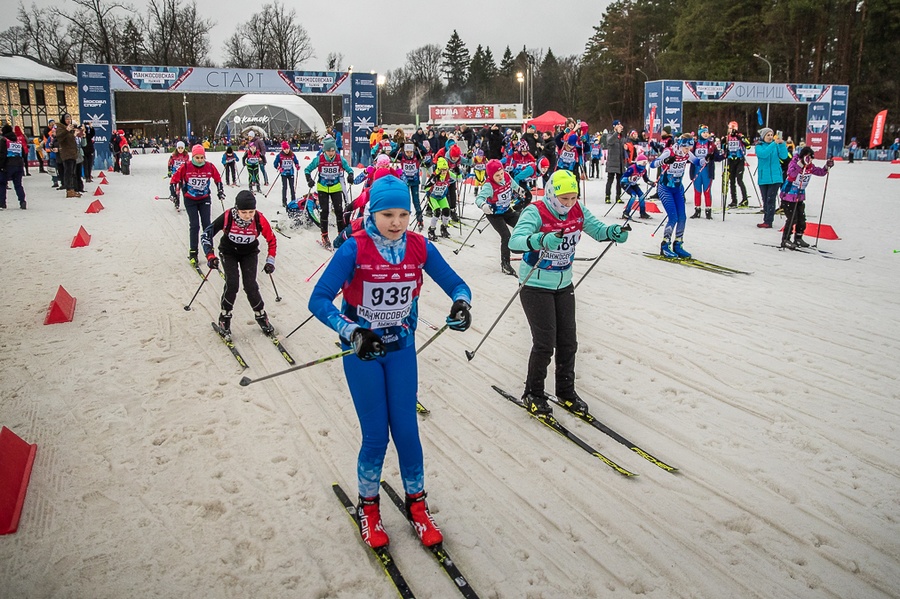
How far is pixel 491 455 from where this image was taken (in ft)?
14.3

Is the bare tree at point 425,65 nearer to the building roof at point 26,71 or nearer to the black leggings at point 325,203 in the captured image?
the building roof at point 26,71

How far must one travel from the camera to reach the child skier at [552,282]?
15.1 ft

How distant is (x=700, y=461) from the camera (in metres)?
4.19

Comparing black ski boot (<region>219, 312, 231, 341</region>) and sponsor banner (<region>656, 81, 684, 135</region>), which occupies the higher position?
sponsor banner (<region>656, 81, 684, 135</region>)

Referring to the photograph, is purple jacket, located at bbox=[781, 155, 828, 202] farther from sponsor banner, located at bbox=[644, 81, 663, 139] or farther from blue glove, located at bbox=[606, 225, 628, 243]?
sponsor banner, located at bbox=[644, 81, 663, 139]

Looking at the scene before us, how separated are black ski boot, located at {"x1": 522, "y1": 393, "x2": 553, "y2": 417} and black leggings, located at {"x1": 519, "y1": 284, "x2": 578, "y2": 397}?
0.16 ft

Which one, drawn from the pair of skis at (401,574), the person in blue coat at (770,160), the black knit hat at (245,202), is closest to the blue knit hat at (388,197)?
the pair of skis at (401,574)

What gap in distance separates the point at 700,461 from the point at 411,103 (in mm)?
96297

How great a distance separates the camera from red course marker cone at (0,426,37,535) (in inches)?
140

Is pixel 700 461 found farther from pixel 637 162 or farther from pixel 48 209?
pixel 48 209

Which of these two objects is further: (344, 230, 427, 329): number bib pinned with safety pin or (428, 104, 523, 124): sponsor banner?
(428, 104, 523, 124): sponsor banner

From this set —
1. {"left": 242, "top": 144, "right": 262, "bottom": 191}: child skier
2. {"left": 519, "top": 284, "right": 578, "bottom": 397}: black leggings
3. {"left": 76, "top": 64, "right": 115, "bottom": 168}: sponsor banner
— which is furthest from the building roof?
{"left": 519, "top": 284, "right": 578, "bottom": 397}: black leggings

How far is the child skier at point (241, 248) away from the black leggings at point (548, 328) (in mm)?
2998

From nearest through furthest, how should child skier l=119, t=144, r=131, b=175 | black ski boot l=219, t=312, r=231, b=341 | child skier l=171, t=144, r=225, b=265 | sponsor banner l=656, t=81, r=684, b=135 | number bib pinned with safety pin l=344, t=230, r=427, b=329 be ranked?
number bib pinned with safety pin l=344, t=230, r=427, b=329 < black ski boot l=219, t=312, r=231, b=341 < child skier l=171, t=144, r=225, b=265 < child skier l=119, t=144, r=131, b=175 < sponsor banner l=656, t=81, r=684, b=135
